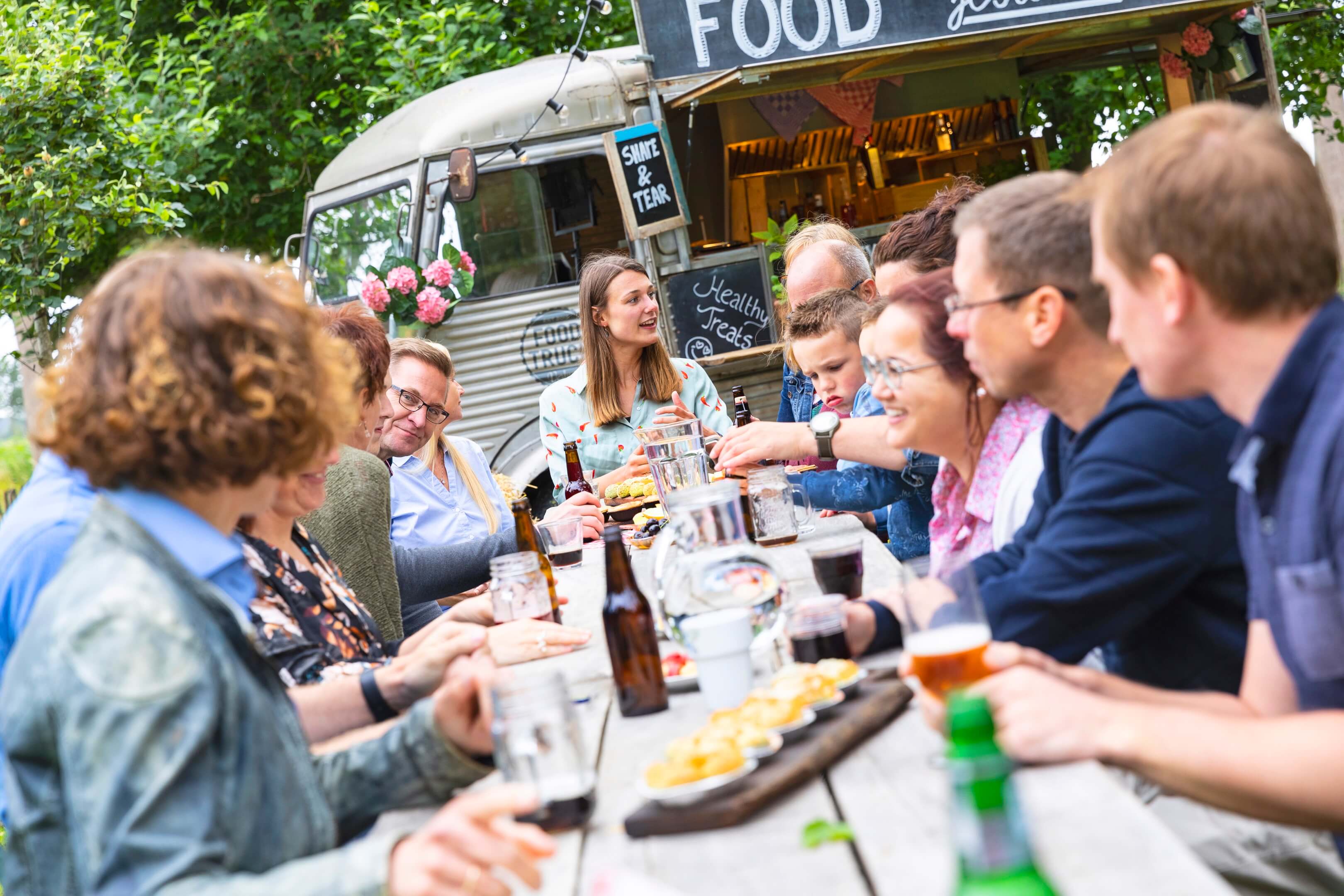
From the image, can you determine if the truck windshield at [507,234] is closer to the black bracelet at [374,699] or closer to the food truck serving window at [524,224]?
the food truck serving window at [524,224]

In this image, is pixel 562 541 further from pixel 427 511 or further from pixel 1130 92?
pixel 1130 92

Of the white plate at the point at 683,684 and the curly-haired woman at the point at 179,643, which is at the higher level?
the curly-haired woman at the point at 179,643

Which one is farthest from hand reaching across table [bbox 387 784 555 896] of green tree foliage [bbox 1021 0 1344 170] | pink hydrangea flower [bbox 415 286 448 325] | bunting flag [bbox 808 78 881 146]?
green tree foliage [bbox 1021 0 1344 170]

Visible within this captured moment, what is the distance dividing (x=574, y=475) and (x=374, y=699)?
2422 millimetres

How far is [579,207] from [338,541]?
4332 mm

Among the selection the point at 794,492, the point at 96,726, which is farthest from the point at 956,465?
the point at 96,726

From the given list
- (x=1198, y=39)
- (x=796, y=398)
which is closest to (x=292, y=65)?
(x=1198, y=39)

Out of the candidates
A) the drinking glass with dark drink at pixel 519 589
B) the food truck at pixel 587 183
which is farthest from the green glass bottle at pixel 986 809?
the food truck at pixel 587 183

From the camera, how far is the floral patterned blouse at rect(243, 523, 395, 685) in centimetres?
223

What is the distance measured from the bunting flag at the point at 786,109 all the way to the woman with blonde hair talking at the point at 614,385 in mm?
2968

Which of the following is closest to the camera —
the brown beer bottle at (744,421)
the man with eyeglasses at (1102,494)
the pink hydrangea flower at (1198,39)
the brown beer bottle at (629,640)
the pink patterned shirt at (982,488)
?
the man with eyeglasses at (1102,494)

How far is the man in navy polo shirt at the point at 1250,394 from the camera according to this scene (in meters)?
1.37

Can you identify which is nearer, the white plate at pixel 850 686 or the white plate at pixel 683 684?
the white plate at pixel 850 686

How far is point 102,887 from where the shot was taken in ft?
3.89
